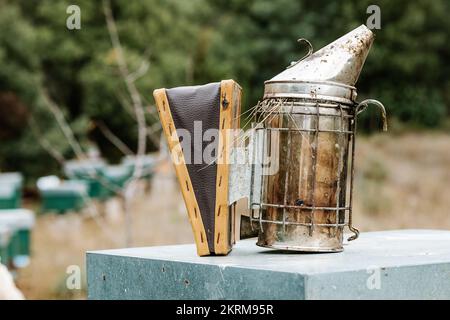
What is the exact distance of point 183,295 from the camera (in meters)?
3.12

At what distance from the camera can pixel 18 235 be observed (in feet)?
31.1

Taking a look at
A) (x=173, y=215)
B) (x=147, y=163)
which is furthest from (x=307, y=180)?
(x=147, y=163)

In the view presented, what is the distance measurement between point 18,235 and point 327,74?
6.82 m

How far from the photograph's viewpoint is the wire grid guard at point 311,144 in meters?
3.23

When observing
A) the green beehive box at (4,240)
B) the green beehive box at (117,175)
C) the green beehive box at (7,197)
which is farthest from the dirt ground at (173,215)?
the green beehive box at (7,197)

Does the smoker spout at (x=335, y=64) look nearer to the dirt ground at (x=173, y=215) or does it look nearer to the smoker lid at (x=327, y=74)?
the smoker lid at (x=327, y=74)

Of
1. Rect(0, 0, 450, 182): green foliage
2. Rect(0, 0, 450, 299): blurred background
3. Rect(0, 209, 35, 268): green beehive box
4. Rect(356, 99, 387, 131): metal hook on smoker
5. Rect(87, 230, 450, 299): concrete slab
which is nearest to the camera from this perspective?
Rect(87, 230, 450, 299): concrete slab

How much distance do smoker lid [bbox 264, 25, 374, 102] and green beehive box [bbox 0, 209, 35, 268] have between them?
242 inches

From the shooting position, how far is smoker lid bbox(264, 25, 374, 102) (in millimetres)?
3262

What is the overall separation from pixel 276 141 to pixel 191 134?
32 centimetres

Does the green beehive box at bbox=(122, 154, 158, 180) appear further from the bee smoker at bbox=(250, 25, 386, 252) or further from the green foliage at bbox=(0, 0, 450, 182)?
the green foliage at bbox=(0, 0, 450, 182)

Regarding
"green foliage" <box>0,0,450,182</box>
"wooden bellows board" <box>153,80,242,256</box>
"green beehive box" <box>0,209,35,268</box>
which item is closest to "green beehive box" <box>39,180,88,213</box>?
"green beehive box" <box>0,209,35,268</box>

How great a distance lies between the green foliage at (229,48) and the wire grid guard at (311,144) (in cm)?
1878

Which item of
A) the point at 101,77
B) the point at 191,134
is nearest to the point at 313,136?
the point at 191,134
